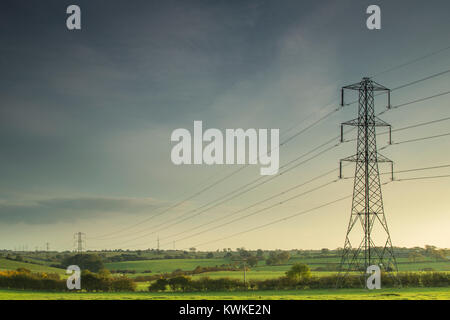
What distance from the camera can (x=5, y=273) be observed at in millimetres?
88375

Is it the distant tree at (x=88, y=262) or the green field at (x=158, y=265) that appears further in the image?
the green field at (x=158, y=265)

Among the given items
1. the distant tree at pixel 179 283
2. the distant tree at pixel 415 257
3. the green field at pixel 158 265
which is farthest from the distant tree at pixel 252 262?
the distant tree at pixel 179 283

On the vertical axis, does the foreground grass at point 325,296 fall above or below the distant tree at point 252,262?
above

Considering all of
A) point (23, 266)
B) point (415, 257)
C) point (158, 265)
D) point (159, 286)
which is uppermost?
point (159, 286)

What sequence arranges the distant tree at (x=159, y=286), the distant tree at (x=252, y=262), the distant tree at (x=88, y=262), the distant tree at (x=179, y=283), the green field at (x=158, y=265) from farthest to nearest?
the green field at (x=158, y=265) < the distant tree at (x=252, y=262) < the distant tree at (x=88, y=262) < the distant tree at (x=159, y=286) < the distant tree at (x=179, y=283)

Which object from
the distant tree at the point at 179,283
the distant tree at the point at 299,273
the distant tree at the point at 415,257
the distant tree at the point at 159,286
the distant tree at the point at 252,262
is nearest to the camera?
the distant tree at the point at 299,273

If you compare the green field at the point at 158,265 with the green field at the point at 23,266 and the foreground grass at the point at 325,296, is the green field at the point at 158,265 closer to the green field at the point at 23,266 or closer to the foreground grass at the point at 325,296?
the green field at the point at 23,266

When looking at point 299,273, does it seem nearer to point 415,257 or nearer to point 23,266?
point 415,257

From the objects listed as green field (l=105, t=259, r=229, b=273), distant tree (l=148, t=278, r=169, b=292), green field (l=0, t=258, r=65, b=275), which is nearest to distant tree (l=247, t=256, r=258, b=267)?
green field (l=105, t=259, r=229, b=273)

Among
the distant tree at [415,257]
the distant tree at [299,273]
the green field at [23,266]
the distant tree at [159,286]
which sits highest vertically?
the distant tree at [299,273]

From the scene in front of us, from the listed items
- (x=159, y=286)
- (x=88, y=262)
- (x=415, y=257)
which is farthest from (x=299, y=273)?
(x=88, y=262)

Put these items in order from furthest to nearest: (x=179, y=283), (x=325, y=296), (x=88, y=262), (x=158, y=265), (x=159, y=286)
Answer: (x=158, y=265), (x=88, y=262), (x=159, y=286), (x=179, y=283), (x=325, y=296)
